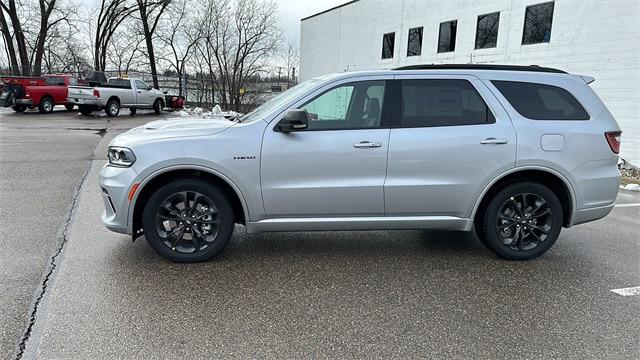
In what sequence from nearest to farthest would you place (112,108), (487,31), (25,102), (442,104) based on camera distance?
(442,104) < (25,102) < (112,108) < (487,31)

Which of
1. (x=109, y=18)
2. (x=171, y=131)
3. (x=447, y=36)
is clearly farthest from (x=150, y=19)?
(x=171, y=131)

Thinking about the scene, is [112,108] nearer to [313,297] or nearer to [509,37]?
[509,37]

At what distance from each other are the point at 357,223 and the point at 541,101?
7.06ft

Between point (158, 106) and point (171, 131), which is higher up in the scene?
point (171, 131)

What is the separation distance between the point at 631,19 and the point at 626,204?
11109 mm

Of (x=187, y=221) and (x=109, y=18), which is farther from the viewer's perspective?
(x=109, y=18)

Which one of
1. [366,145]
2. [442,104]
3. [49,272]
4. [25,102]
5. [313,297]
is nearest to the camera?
[313,297]

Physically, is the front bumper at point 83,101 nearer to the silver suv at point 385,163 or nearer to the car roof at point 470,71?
the silver suv at point 385,163

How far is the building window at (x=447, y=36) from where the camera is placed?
23.4 metres

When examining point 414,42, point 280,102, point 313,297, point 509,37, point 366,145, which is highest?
point 414,42

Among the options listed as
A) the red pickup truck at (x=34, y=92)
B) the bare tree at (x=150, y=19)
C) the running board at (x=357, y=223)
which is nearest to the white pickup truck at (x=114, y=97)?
the red pickup truck at (x=34, y=92)

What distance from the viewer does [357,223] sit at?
428cm

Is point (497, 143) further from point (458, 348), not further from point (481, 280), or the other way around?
point (458, 348)

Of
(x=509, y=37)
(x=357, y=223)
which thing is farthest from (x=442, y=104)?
(x=509, y=37)
